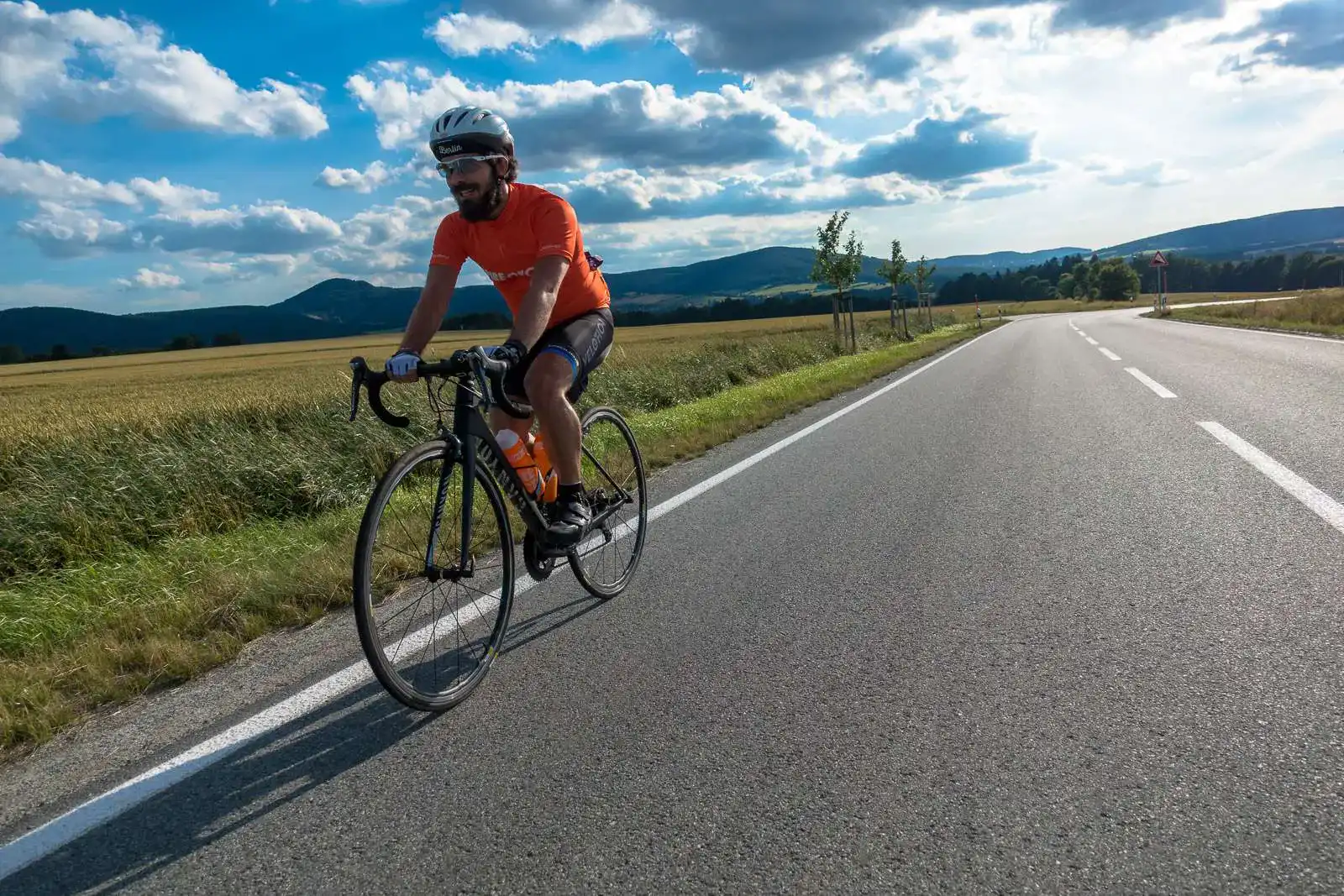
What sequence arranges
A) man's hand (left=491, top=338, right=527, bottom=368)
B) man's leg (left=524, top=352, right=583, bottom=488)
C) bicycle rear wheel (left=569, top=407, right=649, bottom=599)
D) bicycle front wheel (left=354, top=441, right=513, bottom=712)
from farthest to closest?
bicycle rear wheel (left=569, top=407, right=649, bottom=599) < man's leg (left=524, top=352, right=583, bottom=488) < man's hand (left=491, top=338, right=527, bottom=368) < bicycle front wheel (left=354, top=441, right=513, bottom=712)

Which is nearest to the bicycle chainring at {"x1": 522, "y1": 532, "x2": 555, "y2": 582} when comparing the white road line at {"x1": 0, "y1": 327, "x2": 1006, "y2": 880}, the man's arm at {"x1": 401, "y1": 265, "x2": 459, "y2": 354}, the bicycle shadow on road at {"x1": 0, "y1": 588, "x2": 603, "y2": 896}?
the white road line at {"x1": 0, "y1": 327, "x2": 1006, "y2": 880}

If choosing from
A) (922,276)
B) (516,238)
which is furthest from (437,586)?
(922,276)

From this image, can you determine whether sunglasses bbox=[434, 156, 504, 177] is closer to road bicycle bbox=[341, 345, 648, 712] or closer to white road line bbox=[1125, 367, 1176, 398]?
road bicycle bbox=[341, 345, 648, 712]

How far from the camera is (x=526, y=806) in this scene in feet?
7.39

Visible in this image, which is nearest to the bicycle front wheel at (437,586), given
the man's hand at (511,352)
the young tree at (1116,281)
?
the man's hand at (511,352)

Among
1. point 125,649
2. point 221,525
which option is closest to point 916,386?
point 221,525

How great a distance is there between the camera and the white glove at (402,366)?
2.90 m

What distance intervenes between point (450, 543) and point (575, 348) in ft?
3.49

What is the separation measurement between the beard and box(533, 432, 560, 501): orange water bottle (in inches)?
36.8

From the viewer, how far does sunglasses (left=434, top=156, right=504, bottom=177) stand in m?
3.34

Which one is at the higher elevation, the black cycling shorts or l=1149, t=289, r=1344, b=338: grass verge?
the black cycling shorts

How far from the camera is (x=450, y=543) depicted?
316 centimetres

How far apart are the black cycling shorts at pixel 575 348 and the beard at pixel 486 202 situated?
0.57 meters

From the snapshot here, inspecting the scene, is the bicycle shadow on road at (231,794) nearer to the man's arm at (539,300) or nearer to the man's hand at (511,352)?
the man's hand at (511,352)
